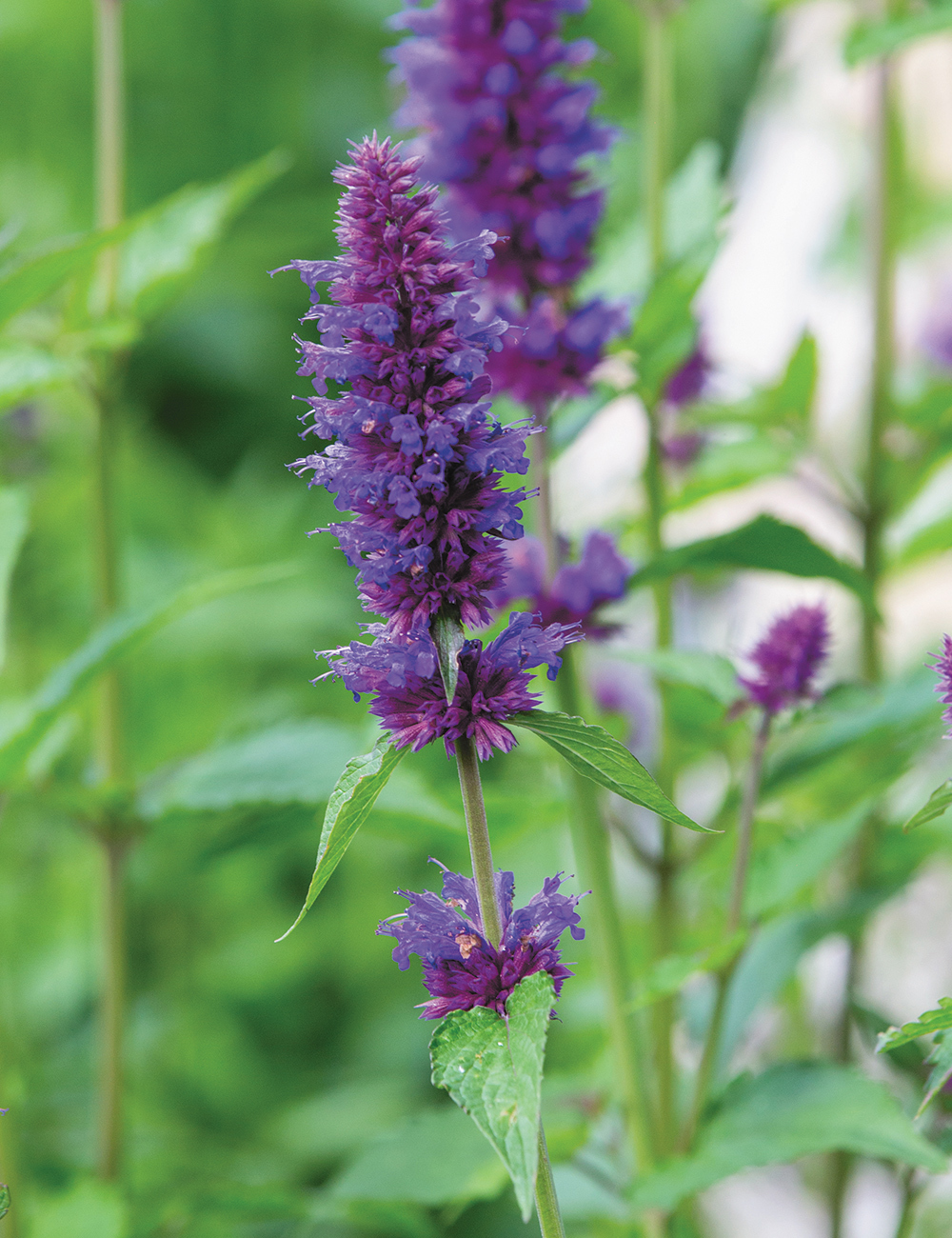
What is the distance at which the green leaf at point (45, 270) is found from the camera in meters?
0.65

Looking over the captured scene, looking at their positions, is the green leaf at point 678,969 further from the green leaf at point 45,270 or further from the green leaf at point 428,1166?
the green leaf at point 45,270

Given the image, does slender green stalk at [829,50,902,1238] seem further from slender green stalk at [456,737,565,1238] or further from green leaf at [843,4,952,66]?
slender green stalk at [456,737,565,1238]

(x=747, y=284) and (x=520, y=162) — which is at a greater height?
(x=747, y=284)

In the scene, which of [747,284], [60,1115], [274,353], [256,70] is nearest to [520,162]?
[60,1115]

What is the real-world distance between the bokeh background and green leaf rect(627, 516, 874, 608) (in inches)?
1.9

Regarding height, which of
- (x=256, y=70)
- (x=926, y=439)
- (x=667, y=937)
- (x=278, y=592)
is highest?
(x=256, y=70)

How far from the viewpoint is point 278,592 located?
5.27 feet

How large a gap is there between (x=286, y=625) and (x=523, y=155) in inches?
35.0

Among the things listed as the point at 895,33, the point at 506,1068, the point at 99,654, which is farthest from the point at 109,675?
the point at 895,33

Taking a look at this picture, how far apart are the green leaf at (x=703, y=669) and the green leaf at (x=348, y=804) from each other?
0.24 m

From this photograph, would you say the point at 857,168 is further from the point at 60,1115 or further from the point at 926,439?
the point at 60,1115

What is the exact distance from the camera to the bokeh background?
81cm

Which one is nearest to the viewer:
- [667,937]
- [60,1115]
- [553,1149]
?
[553,1149]

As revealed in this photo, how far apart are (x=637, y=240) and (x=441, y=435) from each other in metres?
0.56
